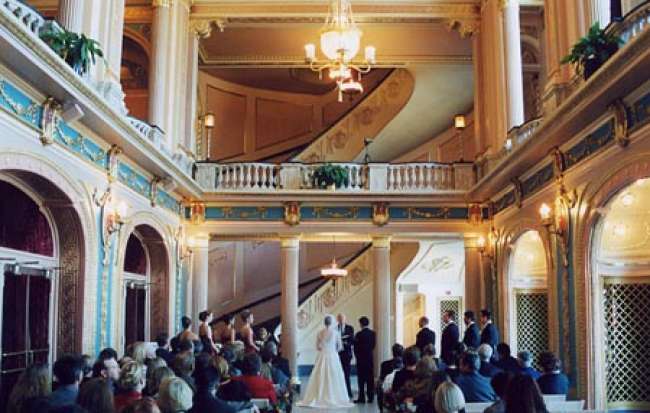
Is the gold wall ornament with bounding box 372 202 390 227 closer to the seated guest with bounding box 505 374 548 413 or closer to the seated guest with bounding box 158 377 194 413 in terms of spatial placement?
the seated guest with bounding box 158 377 194 413

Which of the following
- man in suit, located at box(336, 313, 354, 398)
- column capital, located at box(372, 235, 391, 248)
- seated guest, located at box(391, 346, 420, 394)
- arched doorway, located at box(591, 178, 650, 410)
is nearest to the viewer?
seated guest, located at box(391, 346, 420, 394)

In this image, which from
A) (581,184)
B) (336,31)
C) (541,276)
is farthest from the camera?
(541,276)

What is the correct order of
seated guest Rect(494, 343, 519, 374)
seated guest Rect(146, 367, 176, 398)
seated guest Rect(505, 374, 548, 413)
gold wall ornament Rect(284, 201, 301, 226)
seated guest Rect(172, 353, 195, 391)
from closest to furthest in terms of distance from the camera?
seated guest Rect(505, 374, 548, 413), seated guest Rect(146, 367, 176, 398), seated guest Rect(172, 353, 195, 391), seated guest Rect(494, 343, 519, 374), gold wall ornament Rect(284, 201, 301, 226)

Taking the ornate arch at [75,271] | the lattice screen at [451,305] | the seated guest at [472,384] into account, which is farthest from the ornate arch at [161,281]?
the lattice screen at [451,305]

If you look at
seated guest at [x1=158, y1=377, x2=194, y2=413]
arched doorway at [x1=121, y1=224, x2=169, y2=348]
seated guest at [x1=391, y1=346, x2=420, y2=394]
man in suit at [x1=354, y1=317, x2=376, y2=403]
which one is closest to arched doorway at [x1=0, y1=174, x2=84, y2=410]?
arched doorway at [x1=121, y1=224, x2=169, y2=348]

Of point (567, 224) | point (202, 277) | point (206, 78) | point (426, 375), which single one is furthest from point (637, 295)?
point (206, 78)

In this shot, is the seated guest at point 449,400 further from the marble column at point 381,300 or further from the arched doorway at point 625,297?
the marble column at point 381,300

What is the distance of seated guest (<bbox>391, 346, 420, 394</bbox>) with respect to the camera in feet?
22.9

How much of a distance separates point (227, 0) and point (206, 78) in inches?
223

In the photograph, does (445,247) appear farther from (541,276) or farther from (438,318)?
(541,276)

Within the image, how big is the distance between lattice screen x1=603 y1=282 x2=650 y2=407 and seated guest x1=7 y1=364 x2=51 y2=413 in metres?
6.15

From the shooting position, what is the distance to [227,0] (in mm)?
13625

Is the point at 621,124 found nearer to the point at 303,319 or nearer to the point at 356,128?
the point at 303,319

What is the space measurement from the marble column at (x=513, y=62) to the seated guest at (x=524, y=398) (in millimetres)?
8401
